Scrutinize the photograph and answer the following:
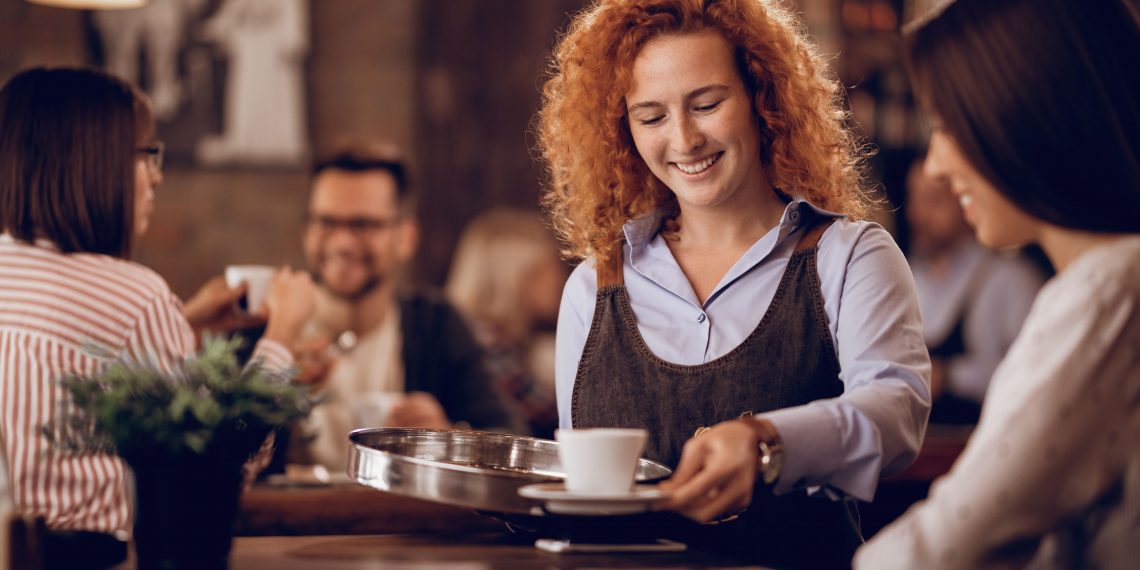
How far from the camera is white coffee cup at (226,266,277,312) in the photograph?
2285mm

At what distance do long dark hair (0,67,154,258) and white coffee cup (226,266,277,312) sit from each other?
32 cm

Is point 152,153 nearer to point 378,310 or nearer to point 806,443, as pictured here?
point 806,443

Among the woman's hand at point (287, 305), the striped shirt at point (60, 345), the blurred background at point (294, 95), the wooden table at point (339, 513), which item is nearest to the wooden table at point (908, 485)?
the wooden table at point (339, 513)

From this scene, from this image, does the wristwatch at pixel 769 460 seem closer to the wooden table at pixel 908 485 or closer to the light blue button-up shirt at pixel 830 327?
the light blue button-up shirt at pixel 830 327

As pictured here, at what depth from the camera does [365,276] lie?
12.1 ft

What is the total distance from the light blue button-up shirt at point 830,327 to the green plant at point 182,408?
58 centimetres

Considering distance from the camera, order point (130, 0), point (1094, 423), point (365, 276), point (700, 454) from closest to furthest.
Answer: point (1094, 423), point (700, 454), point (130, 0), point (365, 276)

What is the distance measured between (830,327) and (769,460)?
390 mm

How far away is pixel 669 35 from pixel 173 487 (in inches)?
39.5

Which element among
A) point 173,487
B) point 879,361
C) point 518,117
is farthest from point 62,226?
point 518,117

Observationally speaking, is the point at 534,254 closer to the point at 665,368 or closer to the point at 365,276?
the point at 365,276

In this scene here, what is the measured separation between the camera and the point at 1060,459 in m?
1.09

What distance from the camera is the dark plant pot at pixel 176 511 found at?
4.25 feet

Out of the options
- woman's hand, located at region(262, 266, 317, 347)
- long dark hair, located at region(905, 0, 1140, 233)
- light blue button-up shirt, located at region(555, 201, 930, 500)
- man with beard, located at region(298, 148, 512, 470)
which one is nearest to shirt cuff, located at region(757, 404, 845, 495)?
light blue button-up shirt, located at region(555, 201, 930, 500)
